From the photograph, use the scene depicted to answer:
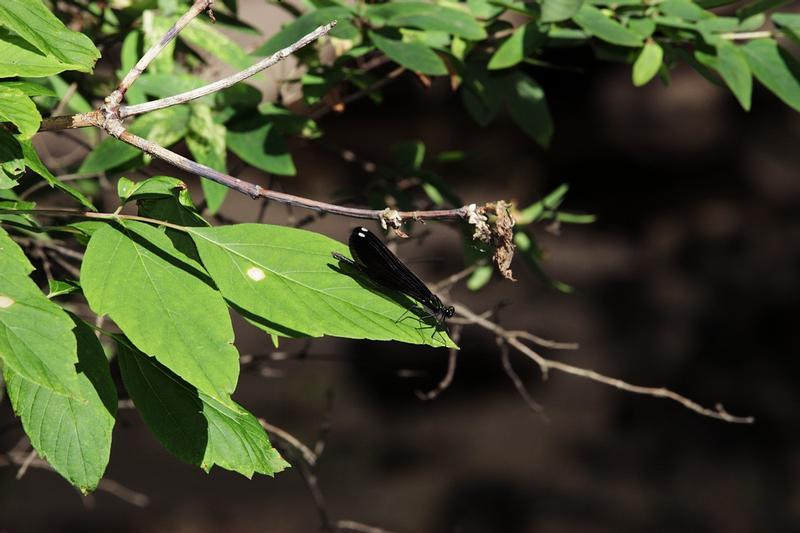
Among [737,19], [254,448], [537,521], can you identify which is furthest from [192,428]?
[537,521]

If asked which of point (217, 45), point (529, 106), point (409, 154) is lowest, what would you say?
point (409, 154)

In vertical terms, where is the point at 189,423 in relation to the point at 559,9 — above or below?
below

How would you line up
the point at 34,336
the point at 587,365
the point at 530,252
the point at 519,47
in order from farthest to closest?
the point at 587,365, the point at 530,252, the point at 519,47, the point at 34,336

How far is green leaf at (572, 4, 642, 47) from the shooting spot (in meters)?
1.17

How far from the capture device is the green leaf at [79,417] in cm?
71

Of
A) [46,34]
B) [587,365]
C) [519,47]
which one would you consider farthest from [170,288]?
[587,365]

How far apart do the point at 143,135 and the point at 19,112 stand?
61 centimetres

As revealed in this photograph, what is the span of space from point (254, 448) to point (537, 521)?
7.99ft

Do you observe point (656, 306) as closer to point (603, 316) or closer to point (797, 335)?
point (603, 316)

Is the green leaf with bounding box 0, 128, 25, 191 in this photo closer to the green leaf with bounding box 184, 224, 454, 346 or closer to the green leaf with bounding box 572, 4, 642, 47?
the green leaf with bounding box 184, 224, 454, 346

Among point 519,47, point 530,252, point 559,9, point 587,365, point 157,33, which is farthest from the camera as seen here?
point 587,365

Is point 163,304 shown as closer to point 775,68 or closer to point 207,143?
point 207,143

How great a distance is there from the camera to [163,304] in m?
0.67

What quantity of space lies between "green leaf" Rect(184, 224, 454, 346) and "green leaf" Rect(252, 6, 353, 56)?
49 cm
